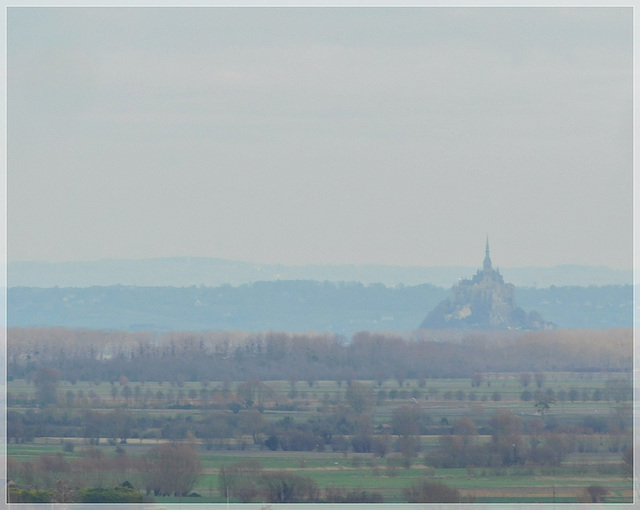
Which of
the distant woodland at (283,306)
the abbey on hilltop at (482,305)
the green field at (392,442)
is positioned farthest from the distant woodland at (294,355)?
the abbey on hilltop at (482,305)

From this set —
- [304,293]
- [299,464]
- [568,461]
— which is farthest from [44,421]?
[304,293]

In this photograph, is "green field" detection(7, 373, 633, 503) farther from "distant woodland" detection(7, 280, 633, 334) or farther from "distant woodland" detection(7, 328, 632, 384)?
"distant woodland" detection(7, 280, 633, 334)

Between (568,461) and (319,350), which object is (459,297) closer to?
(319,350)

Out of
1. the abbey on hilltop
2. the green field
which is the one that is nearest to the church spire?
the abbey on hilltop

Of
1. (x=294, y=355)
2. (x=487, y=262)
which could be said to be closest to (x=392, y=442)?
(x=294, y=355)

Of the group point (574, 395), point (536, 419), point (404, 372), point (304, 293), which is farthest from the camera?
point (304, 293)

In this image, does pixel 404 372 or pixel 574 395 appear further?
pixel 404 372

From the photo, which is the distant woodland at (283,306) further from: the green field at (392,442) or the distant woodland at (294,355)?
the green field at (392,442)

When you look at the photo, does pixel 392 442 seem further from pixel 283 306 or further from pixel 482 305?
pixel 482 305
